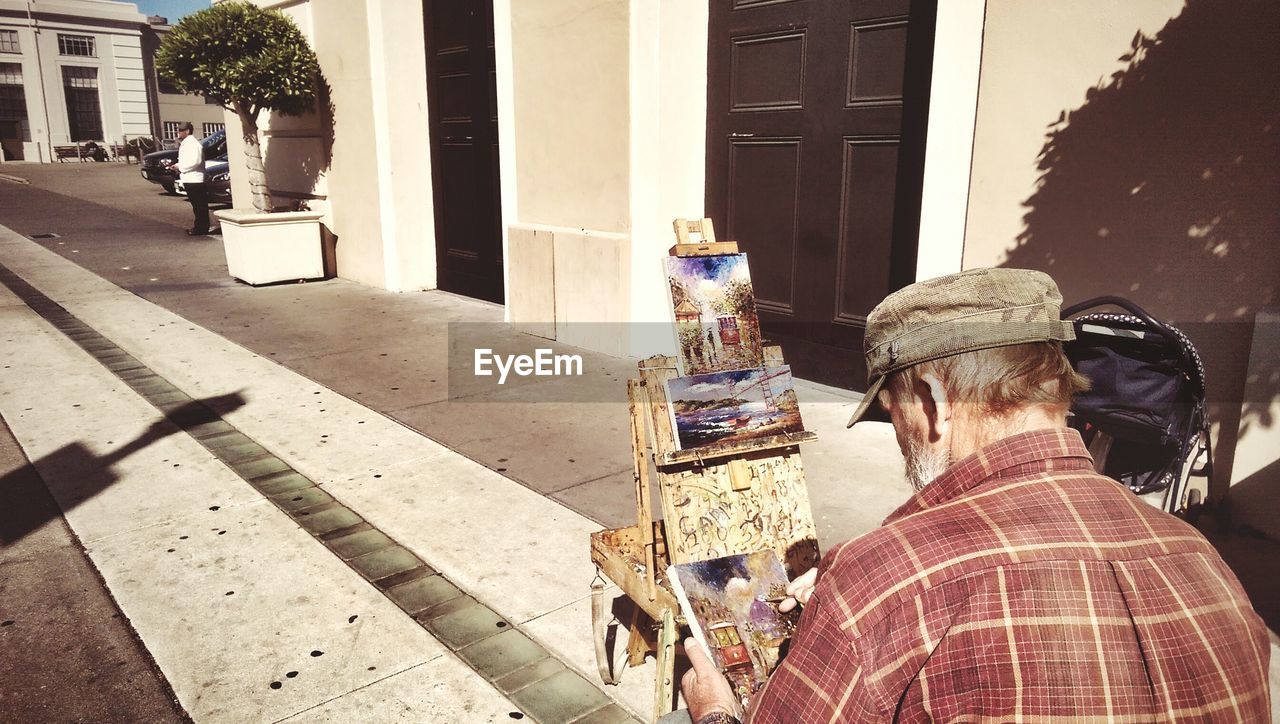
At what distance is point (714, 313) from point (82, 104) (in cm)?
5415

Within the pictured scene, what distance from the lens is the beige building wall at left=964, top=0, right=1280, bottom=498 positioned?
13.6 ft

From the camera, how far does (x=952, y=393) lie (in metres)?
1.46

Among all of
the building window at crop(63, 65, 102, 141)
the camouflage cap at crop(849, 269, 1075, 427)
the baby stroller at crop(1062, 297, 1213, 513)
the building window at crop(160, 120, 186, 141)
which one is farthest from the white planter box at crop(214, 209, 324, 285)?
the building window at crop(160, 120, 186, 141)

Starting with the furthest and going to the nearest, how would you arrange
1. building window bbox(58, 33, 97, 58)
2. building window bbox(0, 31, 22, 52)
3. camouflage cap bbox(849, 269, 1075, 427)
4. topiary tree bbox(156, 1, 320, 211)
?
building window bbox(58, 33, 97, 58) → building window bbox(0, 31, 22, 52) → topiary tree bbox(156, 1, 320, 211) → camouflage cap bbox(849, 269, 1075, 427)

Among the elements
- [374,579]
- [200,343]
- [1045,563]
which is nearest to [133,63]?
[200,343]

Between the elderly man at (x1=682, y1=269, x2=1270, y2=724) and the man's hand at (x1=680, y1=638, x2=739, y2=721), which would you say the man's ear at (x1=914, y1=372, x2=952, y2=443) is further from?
the man's hand at (x1=680, y1=638, x2=739, y2=721)

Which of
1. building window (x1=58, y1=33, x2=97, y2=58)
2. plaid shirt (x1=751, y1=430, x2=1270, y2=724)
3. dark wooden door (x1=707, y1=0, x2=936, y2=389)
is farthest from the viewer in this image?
building window (x1=58, y1=33, x2=97, y2=58)

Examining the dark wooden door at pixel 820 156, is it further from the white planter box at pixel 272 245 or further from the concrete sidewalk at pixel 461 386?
the white planter box at pixel 272 245

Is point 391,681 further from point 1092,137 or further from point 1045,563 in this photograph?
point 1092,137

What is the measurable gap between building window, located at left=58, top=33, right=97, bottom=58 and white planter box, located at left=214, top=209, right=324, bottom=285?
43264 millimetres

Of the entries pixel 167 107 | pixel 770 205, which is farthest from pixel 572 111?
pixel 167 107

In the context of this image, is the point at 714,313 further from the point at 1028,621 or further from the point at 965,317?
the point at 1028,621

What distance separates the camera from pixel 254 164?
11633 mm

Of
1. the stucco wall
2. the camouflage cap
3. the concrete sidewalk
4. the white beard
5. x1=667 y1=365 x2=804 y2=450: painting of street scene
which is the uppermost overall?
the stucco wall
